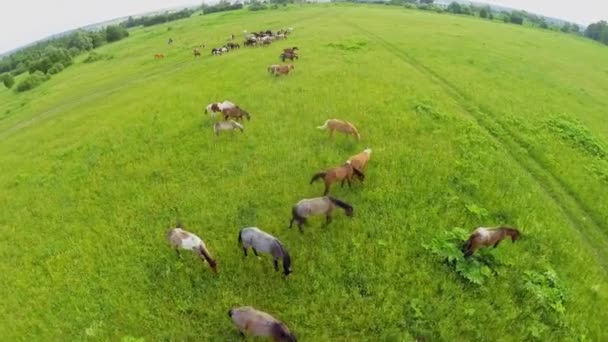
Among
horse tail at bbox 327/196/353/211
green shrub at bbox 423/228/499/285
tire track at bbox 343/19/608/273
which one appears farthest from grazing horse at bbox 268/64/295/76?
green shrub at bbox 423/228/499/285

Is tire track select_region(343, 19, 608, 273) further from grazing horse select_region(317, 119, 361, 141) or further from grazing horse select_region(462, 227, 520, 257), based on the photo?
grazing horse select_region(317, 119, 361, 141)

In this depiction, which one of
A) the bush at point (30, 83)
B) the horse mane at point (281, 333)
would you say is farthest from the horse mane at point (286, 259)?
the bush at point (30, 83)

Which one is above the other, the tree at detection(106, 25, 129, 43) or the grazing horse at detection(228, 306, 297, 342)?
the tree at detection(106, 25, 129, 43)

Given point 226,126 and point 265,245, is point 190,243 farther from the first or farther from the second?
point 226,126

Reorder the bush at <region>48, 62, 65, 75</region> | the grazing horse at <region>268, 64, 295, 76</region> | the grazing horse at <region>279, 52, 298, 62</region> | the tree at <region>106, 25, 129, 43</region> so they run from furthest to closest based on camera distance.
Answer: the tree at <region>106, 25, 129, 43</region> < the bush at <region>48, 62, 65, 75</region> < the grazing horse at <region>279, 52, 298, 62</region> < the grazing horse at <region>268, 64, 295, 76</region>

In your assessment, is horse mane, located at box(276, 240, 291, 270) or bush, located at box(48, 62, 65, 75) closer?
horse mane, located at box(276, 240, 291, 270)

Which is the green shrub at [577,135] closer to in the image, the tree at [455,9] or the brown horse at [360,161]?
the brown horse at [360,161]

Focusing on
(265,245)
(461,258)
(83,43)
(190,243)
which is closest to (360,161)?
(461,258)
